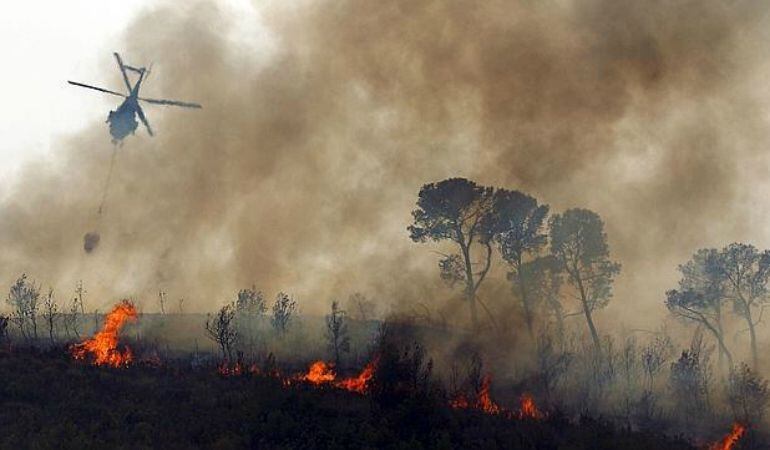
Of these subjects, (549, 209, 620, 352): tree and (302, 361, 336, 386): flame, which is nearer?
(302, 361, 336, 386): flame

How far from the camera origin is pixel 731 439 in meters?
39.5

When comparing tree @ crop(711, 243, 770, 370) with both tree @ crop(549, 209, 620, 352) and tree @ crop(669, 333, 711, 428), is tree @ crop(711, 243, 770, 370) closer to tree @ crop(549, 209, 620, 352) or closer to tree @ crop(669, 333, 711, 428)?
tree @ crop(669, 333, 711, 428)

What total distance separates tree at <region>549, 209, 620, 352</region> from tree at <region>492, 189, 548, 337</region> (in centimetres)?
150

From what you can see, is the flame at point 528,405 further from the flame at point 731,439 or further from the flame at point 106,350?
the flame at point 106,350

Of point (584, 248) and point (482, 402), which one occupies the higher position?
point (584, 248)

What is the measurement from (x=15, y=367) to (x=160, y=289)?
64621 mm

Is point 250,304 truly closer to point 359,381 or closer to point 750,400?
point 359,381

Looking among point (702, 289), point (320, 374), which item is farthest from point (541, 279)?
point (320, 374)

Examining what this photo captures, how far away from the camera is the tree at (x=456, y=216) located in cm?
5750

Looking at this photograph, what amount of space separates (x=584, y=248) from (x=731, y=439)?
1997cm

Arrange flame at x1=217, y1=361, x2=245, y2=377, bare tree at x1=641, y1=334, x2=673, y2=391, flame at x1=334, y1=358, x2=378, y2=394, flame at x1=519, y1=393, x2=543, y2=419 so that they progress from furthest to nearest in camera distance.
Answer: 1. bare tree at x1=641, y1=334, x2=673, y2=391
2. flame at x1=519, y1=393, x2=543, y2=419
3. flame at x1=334, y1=358, x2=378, y2=394
4. flame at x1=217, y1=361, x2=245, y2=377

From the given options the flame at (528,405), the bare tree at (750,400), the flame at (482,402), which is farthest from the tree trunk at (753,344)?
the flame at (482,402)

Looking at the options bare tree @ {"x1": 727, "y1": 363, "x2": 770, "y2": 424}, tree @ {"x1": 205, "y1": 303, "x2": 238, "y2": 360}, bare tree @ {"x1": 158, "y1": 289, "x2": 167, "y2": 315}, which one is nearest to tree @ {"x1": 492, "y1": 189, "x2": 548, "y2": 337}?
bare tree @ {"x1": 727, "y1": 363, "x2": 770, "y2": 424}

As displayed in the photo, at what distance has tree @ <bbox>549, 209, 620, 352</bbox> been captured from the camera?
55.1 m
